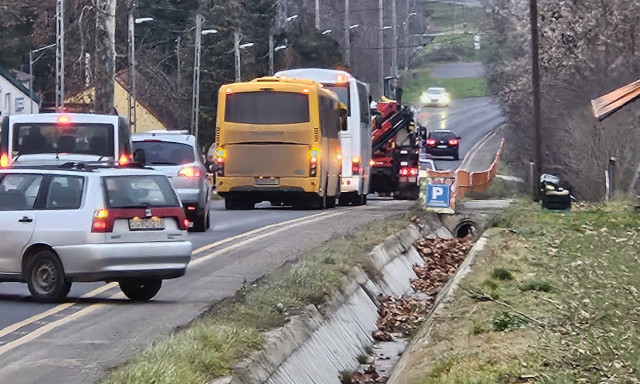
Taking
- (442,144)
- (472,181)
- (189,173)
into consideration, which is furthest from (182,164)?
(442,144)

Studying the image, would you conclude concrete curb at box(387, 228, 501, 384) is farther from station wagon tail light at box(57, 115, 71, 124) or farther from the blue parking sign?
the blue parking sign

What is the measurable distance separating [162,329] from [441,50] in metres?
132

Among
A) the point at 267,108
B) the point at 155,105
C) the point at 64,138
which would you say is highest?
the point at 155,105

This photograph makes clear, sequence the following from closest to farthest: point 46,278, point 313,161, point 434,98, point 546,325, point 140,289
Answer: point 546,325
point 46,278
point 140,289
point 313,161
point 434,98

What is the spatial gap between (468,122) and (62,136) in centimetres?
8581

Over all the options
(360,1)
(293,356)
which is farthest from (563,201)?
(360,1)

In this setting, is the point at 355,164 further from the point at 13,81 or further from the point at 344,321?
the point at 13,81

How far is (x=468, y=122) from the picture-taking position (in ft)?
344

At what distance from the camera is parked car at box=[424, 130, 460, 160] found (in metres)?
81.2

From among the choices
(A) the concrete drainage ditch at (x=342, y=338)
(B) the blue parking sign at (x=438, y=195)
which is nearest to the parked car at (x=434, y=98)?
(B) the blue parking sign at (x=438, y=195)

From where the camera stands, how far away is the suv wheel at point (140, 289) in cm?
1574

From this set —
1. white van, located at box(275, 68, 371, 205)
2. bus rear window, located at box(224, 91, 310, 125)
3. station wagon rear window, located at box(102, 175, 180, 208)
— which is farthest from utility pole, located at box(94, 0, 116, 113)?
station wagon rear window, located at box(102, 175, 180, 208)

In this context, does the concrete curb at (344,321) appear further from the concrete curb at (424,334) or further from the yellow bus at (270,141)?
the yellow bus at (270,141)

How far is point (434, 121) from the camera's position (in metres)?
102
